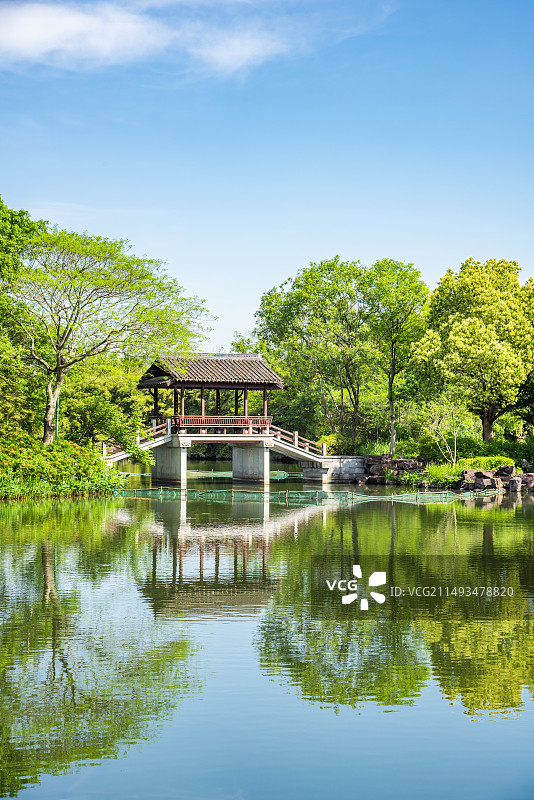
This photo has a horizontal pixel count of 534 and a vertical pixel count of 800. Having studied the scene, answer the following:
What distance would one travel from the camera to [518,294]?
132 feet

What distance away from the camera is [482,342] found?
1447 inches

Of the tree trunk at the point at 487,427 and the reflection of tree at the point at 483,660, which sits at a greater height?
the tree trunk at the point at 487,427

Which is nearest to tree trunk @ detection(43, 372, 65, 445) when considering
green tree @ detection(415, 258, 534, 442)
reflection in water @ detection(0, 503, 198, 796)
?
reflection in water @ detection(0, 503, 198, 796)

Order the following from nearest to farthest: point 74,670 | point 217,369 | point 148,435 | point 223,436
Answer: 1. point 74,670
2. point 148,435
3. point 223,436
4. point 217,369

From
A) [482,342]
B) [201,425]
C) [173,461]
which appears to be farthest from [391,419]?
[173,461]

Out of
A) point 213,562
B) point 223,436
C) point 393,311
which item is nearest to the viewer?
point 213,562

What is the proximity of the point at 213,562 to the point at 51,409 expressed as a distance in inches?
A: 624

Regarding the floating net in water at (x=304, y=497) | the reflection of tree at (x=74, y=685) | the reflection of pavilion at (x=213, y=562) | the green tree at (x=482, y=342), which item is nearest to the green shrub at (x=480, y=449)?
the green tree at (x=482, y=342)

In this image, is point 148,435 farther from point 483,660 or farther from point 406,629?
point 483,660

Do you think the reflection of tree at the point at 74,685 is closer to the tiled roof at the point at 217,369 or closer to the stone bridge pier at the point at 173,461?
the stone bridge pier at the point at 173,461

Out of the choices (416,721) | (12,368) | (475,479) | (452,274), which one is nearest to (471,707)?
(416,721)

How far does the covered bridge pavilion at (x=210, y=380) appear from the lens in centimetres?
3594

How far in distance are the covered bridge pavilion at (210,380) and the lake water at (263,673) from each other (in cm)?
1986

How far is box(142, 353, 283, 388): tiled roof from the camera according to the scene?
1399 inches
